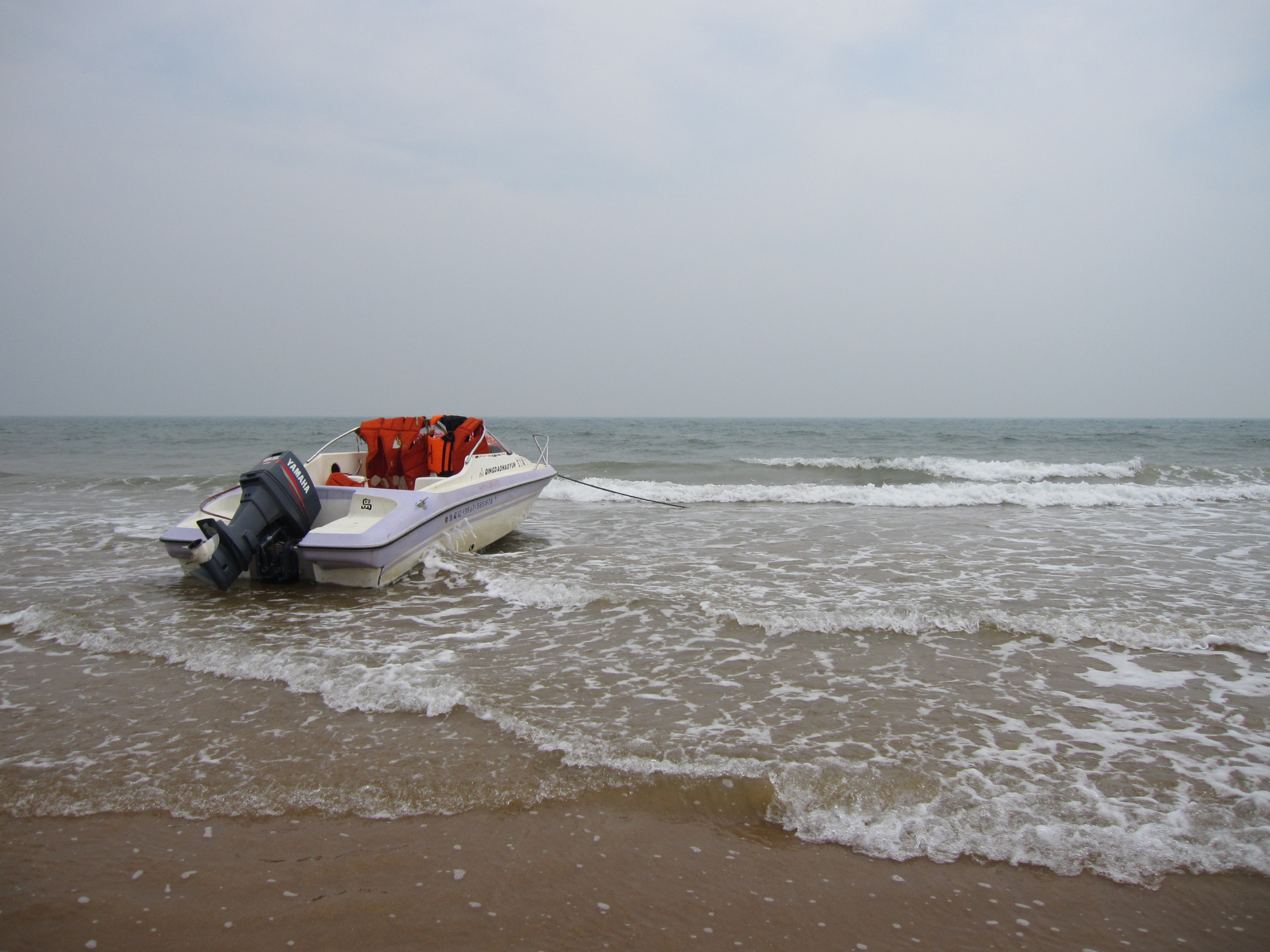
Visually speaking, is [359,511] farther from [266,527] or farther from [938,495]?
[938,495]

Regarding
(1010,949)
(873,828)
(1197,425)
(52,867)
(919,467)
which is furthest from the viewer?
(1197,425)

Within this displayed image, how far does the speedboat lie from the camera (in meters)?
6.70

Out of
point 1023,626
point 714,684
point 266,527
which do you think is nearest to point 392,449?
point 266,527

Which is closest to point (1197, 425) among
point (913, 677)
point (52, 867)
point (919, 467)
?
point (919, 467)

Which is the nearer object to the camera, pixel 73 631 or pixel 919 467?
pixel 73 631

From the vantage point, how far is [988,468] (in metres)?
20.0

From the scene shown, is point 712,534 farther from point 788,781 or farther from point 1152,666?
point 788,781

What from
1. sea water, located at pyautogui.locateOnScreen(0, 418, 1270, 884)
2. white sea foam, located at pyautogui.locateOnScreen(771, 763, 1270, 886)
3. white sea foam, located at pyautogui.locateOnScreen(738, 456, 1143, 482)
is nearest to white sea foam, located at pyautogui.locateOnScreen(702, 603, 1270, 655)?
sea water, located at pyautogui.locateOnScreen(0, 418, 1270, 884)

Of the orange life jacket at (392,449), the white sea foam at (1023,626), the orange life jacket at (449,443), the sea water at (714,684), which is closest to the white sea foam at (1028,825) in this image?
the sea water at (714,684)

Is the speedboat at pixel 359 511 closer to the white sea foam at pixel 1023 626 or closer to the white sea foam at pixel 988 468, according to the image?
the white sea foam at pixel 1023 626

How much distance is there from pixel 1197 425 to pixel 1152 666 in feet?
233

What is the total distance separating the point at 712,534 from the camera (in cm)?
1030

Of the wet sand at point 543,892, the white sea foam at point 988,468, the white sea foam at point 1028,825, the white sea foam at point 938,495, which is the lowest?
the wet sand at point 543,892

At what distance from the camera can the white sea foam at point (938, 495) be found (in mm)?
13820
